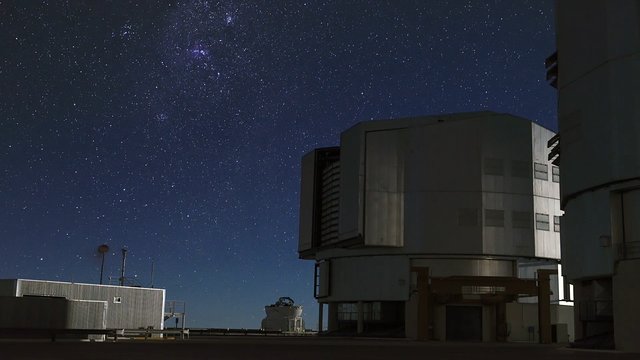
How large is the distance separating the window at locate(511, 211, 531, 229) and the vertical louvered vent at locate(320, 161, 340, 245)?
14704mm

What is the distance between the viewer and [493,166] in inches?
2168

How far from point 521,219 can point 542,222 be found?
192 cm

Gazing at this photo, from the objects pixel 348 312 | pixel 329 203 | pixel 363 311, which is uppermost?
pixel 329 203

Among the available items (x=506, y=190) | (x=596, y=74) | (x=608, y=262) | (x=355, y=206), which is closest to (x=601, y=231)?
(x=608, y=262)

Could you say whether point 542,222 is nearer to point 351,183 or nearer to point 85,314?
point 351,183

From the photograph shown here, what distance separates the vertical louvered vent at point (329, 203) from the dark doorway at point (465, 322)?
12027 mm

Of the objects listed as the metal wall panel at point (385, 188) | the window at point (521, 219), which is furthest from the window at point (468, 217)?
the metal wall panel at point (385, 188)

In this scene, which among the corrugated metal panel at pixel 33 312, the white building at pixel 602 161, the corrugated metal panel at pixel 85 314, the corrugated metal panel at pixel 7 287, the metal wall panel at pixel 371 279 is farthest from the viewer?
the metal wall panel at pixel 371 279

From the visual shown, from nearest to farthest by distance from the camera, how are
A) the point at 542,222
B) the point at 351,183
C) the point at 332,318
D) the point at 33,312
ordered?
the point at 33,312
the point at 542,222
the point at 351,183
the point at 332,318

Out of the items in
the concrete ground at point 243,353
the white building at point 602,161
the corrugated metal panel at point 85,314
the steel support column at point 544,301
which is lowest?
the concrete ground at point 243,353

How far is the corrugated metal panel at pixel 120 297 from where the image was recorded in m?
55.1

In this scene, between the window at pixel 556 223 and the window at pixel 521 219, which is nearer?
the window at pixel 521 219

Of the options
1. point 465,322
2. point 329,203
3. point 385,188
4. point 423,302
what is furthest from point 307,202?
point 423,302

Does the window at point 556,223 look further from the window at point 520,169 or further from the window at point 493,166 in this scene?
the window at point 493,166
